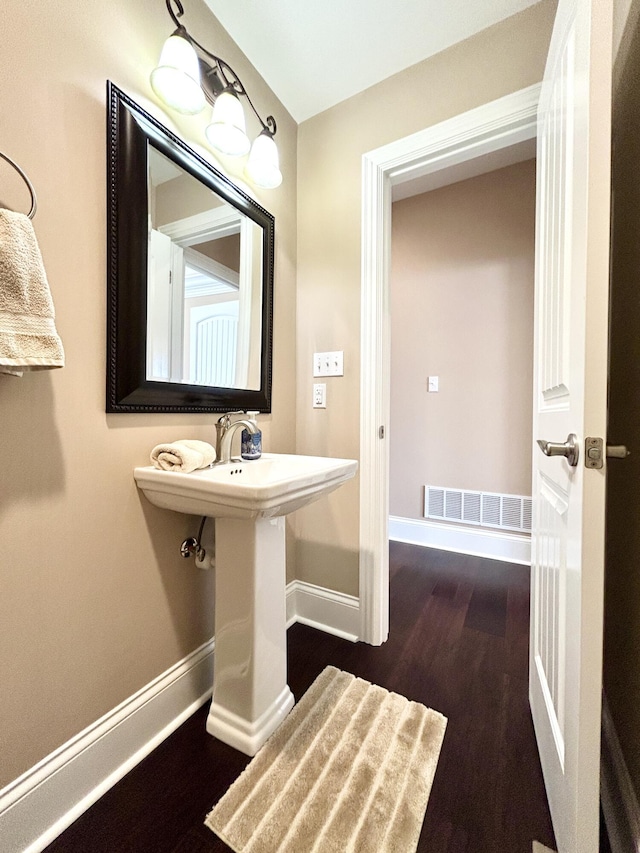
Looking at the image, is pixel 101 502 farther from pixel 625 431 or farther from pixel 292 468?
pixel 625 431

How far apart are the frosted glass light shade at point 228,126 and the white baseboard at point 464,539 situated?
2.41 meters

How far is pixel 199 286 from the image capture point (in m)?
1.23

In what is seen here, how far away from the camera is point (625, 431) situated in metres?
0.88

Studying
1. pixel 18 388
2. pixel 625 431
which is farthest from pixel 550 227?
pixel 18 388

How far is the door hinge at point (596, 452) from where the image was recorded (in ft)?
2.02

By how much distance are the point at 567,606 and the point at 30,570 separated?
1196 mm

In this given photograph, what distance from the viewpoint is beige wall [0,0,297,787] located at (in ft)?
2.53

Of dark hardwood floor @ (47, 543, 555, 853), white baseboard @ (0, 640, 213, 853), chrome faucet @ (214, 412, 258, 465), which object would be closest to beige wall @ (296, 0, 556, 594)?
dark hardwood floor @ (47, 543, 555, 853)

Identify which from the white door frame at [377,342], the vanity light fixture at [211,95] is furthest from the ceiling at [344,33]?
the white door frame at [377,342]

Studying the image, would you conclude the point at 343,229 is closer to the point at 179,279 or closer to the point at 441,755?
the point at 179,279

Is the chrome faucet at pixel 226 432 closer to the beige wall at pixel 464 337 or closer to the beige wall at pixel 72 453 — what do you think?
the beige wall at pixel 72 453

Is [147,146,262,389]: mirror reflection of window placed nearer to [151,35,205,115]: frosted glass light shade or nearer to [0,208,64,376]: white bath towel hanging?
[151,35,205,115]: frosted glass light shade

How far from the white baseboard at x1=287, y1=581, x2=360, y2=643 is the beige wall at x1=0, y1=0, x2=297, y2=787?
0.68 meters

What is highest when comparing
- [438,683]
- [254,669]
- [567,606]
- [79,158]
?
[79,158]
